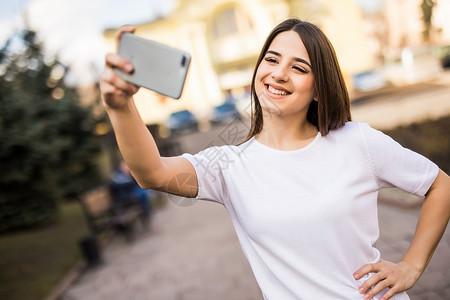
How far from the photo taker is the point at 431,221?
1.46 metres

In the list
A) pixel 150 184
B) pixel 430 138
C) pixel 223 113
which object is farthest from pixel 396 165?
pixel 223 113

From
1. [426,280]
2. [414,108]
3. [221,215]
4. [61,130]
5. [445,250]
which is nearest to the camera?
[426,280]

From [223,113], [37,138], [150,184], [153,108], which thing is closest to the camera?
[150,184]

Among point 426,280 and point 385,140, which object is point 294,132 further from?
point 426,280

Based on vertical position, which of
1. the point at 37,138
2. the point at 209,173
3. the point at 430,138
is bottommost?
the point at 430,138

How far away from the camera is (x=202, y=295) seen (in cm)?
408

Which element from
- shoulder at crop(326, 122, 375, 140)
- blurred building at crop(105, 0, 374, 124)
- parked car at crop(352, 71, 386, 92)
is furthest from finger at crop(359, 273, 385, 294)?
blurred building at crop(105, 0, 374, 124)

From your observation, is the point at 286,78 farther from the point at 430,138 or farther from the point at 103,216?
the point at 103,216

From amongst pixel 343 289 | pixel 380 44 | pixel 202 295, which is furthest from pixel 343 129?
pixel 380 44

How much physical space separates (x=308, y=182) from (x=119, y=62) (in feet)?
2.50

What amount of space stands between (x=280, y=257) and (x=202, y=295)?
3107 millimetres

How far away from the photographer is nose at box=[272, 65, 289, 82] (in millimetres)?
1358

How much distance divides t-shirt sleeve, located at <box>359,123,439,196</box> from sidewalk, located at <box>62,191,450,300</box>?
239cm

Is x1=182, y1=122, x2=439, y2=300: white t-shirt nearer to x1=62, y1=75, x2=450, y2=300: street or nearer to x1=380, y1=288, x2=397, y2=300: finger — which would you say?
x1=380, y1=288, x2=397, y2=300: finger
